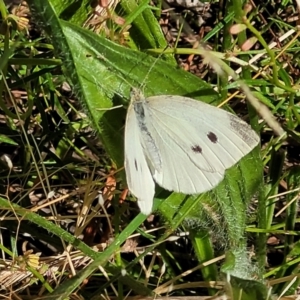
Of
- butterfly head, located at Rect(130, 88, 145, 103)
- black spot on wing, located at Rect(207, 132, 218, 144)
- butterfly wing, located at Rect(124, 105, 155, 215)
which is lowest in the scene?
butterfly wing, located at Rect(124, 105, 155, 215)

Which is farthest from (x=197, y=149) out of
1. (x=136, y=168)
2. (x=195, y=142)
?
(x=136, y=168)

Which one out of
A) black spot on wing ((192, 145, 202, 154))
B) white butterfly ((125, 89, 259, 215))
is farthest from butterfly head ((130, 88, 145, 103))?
black spot on wing ((192, 145, 202, 154))

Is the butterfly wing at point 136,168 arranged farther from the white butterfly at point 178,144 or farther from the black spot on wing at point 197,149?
the black spot on wing at point 197,149

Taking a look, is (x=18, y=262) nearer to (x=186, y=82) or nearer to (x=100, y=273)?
(x=100, y=273)

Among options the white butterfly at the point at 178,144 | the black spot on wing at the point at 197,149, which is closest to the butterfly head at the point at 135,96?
the white butterfly at the point at 178,144

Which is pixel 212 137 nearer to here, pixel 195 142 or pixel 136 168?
pixel 195 142

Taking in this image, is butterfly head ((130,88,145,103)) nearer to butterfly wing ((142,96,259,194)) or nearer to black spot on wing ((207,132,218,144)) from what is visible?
butterfly wing ((142,96,259,194))

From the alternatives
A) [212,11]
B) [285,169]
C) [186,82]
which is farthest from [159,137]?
[212,11]
